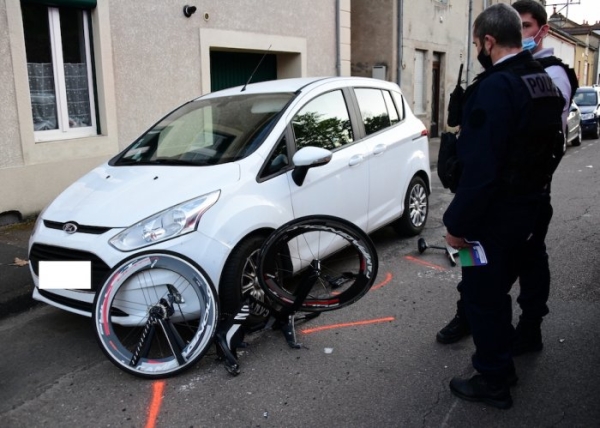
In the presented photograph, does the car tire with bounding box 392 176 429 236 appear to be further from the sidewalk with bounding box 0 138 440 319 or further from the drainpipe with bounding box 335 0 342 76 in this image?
the drainpipe with bounding box 335 0 342 76

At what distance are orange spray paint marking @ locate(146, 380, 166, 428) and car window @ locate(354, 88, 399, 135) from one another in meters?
3.00

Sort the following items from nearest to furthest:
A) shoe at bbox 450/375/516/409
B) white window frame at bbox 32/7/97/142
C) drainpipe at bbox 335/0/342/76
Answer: shoe at bbox 450/375/516/409
white window frame at bbox 32/7/97/142
drainpipe at bbox 335/0/342/76

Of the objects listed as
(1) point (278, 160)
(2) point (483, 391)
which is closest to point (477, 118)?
(2) point (483, 391)

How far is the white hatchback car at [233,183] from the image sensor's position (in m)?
3.62

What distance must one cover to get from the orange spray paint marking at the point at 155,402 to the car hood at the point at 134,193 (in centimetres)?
A: 99

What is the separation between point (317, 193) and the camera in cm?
446

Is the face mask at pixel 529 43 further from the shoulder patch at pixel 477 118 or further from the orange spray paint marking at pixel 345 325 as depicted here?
the orange spray paint marking at pixel 345 325

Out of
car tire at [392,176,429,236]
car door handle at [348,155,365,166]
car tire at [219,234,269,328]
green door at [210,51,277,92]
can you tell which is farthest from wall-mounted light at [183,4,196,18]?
car tire at [219,234,269,328]

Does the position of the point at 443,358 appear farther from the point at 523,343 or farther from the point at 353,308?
the point at 353,308

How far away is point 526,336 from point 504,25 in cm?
190

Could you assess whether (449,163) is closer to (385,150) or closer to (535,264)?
(535,264)

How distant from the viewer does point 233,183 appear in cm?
389

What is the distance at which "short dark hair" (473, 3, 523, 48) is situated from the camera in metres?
2.81

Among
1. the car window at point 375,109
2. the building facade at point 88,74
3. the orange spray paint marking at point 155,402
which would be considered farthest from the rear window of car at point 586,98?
the orange spray paint marking at point 155,402
